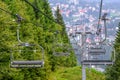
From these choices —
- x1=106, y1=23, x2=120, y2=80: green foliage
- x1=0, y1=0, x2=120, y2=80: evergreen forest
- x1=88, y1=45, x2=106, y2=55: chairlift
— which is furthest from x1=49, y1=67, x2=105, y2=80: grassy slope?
x1=88, y1=45, x2=106, y2=55: chairlift

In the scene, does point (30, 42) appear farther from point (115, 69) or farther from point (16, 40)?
point (115, 69)

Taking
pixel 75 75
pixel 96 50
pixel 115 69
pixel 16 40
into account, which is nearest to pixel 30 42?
pixel 16 40

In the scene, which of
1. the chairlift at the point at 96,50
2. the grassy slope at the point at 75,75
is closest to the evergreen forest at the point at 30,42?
the grassy slope at the point at 75,75

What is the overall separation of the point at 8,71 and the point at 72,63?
207ft

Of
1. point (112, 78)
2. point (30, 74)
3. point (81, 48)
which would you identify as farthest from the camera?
point (112, 78)

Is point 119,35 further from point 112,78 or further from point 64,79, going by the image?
point 64,79

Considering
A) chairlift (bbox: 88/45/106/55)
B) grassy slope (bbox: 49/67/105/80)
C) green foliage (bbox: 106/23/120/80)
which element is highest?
chairlift (bbox: 88/45/106/55)

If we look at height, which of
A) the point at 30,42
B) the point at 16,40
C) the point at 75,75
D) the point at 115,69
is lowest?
the point at 75,75

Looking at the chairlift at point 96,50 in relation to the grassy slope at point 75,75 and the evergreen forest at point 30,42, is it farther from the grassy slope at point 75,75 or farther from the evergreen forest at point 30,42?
the grassy slope at point 75,75

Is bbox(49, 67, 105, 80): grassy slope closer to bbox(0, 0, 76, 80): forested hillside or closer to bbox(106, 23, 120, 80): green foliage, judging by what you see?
bbox(0, 0, 76, 80): forested hillside

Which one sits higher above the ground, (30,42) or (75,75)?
(30,42)

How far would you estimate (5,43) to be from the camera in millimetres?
50312

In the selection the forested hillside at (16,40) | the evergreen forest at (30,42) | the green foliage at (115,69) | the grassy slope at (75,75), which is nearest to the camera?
the evergreen forest at (30,42)

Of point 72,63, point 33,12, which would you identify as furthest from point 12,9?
point 72,63
